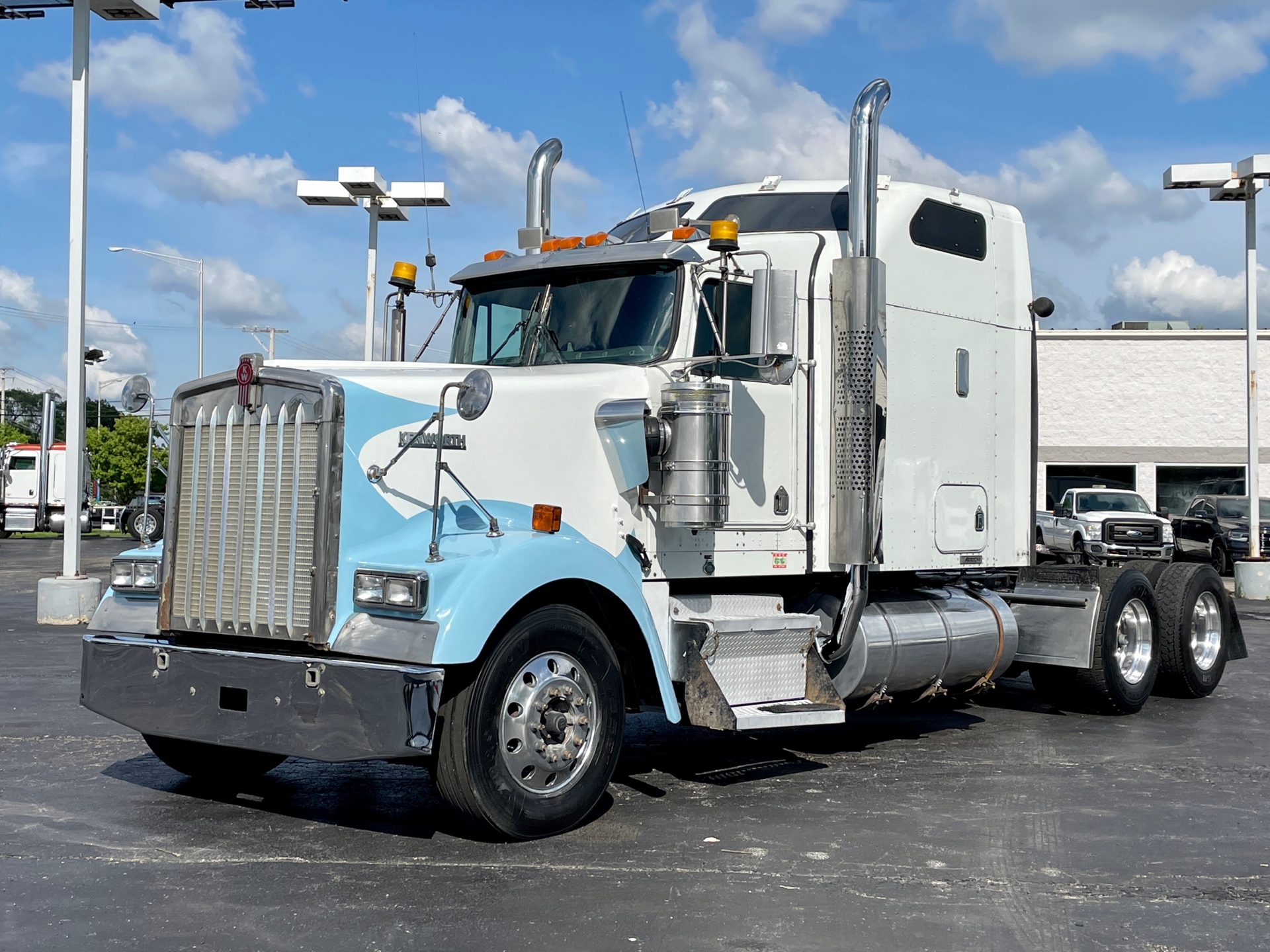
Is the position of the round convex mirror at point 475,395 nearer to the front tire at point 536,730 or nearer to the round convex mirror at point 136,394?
the front tire at point 536,730

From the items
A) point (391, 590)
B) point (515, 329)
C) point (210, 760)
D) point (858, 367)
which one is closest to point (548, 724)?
point (391, 590)

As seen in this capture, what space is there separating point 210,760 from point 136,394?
199cm

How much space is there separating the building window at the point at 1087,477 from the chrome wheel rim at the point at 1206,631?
3135 centimetres

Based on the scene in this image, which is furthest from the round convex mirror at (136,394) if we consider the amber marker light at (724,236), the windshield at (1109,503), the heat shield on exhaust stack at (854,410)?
the windshield at (1109,503)

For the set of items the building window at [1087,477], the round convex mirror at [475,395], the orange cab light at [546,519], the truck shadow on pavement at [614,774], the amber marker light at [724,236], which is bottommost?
the truck shadow on pavement at [614,774]

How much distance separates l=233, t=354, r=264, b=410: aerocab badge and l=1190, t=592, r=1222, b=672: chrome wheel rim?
324 inches

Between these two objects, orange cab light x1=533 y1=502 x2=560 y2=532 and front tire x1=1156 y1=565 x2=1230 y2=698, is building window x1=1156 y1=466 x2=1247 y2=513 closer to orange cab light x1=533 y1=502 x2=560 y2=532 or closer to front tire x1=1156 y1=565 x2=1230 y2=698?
front tire x1=1156 y1=565 x2=1230 y2=698

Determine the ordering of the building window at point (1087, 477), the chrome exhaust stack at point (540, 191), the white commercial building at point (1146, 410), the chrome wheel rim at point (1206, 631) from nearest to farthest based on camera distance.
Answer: the chrome exhaust stack at point (540, 191), the chrome wheel rim at point (1206, 631), the white commercial building at point (1146, 410), the building window at point (1087, 477)

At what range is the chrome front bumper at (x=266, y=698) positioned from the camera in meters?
5.54

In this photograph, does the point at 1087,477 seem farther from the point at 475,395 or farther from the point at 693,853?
the point at 475,395

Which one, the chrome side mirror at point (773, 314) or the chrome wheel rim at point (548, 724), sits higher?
the chrome side mirror at point (773, 314)

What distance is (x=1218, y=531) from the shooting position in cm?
2769

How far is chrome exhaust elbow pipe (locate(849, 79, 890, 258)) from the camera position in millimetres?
8086

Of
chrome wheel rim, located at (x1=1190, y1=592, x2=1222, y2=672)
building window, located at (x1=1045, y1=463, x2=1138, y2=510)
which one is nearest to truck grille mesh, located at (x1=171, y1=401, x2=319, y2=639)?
chrome wheel rim, located at (x1=1190, y1=592, x2=1222, y2=672)
